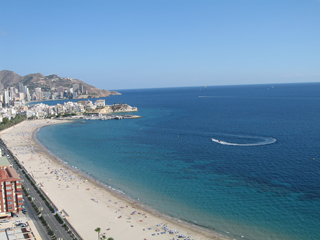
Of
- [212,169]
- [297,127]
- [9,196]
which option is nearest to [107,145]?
[212,169]

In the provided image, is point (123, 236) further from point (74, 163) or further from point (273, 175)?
point (74, 163)

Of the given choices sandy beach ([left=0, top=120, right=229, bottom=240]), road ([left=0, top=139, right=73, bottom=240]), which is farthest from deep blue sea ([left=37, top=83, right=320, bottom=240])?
road ([left=0, top=139, right=73, bottom=240])

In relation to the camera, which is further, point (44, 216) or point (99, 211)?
point (99, 211)

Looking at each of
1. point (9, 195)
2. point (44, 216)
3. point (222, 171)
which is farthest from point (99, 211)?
point (222, 171)

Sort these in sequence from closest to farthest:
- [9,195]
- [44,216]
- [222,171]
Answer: [44,216]
[9,195]
[222,171]

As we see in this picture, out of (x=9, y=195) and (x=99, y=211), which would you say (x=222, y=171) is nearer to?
(x=99, y=211)

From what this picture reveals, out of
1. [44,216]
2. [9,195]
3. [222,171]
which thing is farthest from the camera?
[222,171]

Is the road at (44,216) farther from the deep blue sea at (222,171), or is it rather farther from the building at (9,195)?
the deep blue sea at (222,171)

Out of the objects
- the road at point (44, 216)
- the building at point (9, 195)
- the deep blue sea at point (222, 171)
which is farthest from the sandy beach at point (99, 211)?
the building at point (9, 195)
